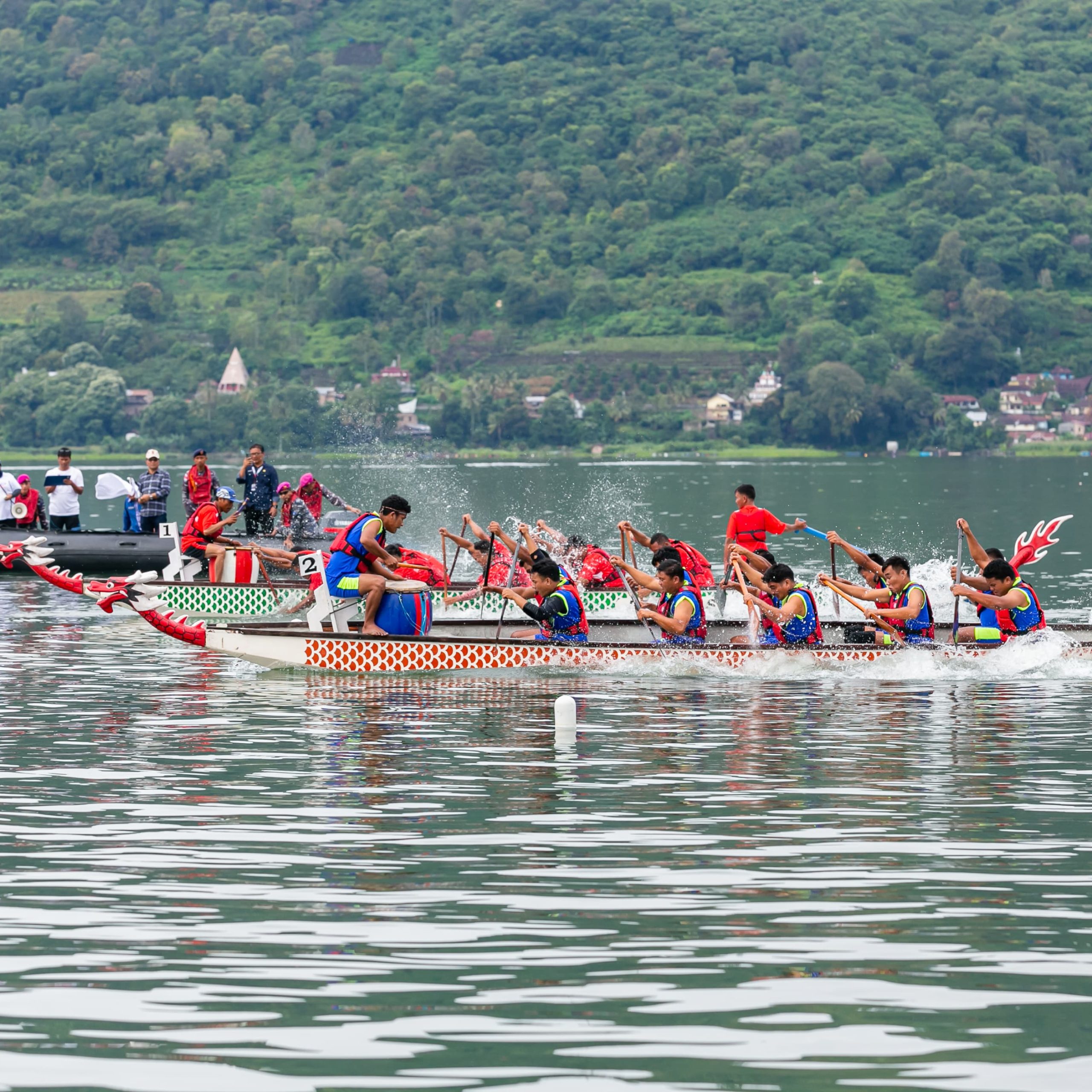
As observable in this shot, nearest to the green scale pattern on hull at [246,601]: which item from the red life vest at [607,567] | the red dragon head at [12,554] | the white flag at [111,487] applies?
the red life vest at [607,567]

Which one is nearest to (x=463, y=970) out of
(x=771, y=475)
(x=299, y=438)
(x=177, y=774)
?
(x=177, y=774)

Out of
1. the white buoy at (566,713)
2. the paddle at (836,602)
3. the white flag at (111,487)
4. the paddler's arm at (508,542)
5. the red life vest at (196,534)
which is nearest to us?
the white buoy at (566,713)

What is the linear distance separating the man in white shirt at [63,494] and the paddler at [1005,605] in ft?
71.8

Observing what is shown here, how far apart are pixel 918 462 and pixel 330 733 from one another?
6384 inches

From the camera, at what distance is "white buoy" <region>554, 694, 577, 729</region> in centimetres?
1905

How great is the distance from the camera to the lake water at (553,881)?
9.39 metres

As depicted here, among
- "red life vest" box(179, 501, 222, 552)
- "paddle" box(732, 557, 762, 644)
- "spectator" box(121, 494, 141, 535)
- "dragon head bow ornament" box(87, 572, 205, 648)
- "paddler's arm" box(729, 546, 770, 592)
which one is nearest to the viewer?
"dragon head bow ornament" box(87, 572, 205, 648)

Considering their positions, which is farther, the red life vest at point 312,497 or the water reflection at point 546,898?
the red life vest at point 312,497

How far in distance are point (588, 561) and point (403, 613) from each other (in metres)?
6.44

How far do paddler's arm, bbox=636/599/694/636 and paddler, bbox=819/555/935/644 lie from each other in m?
1.70

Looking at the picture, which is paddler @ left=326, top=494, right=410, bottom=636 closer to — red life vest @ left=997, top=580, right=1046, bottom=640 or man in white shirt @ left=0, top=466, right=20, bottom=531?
red life vest @ left=997, top=580, right=1046, bottom=640

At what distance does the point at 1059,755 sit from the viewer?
17953 mm

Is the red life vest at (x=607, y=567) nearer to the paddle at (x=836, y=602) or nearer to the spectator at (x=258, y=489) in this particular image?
the paddle at (x=836, y=602)

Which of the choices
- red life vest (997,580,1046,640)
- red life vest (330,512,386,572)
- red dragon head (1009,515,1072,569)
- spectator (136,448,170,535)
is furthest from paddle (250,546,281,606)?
red life vest (997,580,1046,640)
